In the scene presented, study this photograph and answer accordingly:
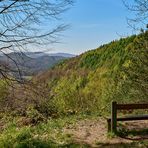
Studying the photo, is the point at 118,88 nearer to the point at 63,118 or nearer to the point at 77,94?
the point at 77,94

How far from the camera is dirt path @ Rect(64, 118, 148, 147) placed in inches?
369

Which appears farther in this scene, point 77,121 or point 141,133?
point 77,121

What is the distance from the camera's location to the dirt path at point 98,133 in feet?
30.8

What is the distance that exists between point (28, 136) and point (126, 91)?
373 inches

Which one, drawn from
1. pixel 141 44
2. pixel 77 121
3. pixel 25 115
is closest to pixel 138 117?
pixel 77 121

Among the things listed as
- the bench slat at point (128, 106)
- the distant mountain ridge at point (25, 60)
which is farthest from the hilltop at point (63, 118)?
the bench slat at point (128, 106)

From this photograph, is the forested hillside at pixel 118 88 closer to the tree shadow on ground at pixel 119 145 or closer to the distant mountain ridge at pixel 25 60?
the distant mountain ridge at pixel 25 60

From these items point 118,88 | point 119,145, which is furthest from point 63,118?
point 118,88

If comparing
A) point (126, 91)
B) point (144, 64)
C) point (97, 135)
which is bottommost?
point (97, 135)

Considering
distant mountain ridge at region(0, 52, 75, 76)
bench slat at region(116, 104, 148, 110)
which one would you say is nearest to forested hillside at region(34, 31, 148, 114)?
distant mountain ridge at region(0, 52, 75, 76)

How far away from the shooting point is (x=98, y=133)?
33.9ft

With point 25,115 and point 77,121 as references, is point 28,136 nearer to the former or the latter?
point 77,121

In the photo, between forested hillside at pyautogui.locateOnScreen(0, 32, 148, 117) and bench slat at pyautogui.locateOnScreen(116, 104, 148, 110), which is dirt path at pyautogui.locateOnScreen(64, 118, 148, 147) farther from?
forested hillside at pyautogui.locateOnScreen(0, 32, 148, 117)

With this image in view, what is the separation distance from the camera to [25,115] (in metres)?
14.1
